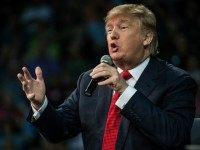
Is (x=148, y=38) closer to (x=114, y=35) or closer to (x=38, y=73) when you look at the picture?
(x=114, y=35)

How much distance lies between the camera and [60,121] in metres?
2.48

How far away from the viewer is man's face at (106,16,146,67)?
2.38 meters

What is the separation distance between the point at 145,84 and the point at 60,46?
3816 mm

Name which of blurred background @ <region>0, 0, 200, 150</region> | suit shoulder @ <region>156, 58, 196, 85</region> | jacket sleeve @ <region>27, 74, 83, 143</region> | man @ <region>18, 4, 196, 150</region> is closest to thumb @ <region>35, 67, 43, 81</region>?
man @ <region>18, 4, 196, 150</region>

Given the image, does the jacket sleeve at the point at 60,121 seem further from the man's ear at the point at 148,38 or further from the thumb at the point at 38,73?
the man's ear at the point at 148,38

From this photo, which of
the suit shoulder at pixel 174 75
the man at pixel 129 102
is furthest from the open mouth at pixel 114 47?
the suit shoulder at pixel 174 75

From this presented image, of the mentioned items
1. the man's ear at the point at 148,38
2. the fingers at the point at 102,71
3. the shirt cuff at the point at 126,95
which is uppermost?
the fingers at the point at 102,71

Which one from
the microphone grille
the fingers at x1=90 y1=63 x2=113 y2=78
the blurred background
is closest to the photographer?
the fingers at x1=90 y1=63 x2=113 y2=78

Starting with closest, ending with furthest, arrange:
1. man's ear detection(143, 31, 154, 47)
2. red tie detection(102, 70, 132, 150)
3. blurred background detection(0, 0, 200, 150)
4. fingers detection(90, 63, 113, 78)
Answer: fingers detection(90, 63, 113, 78), red tie detection(102, 70, 132, 150), man's ear detection(143, 31, 154, 47), blurred background detection(0, 0, 200, 150)

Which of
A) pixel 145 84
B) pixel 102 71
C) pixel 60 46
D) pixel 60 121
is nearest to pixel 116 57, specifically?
pixel 145 84

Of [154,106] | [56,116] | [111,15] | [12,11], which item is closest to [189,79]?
[154,106]

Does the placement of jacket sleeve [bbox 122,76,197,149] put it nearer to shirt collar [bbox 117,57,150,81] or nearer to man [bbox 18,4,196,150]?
man [bbox 18,4,196,150]

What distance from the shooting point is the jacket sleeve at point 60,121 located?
242cm

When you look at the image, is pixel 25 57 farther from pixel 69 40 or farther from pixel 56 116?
pixel 56 116
